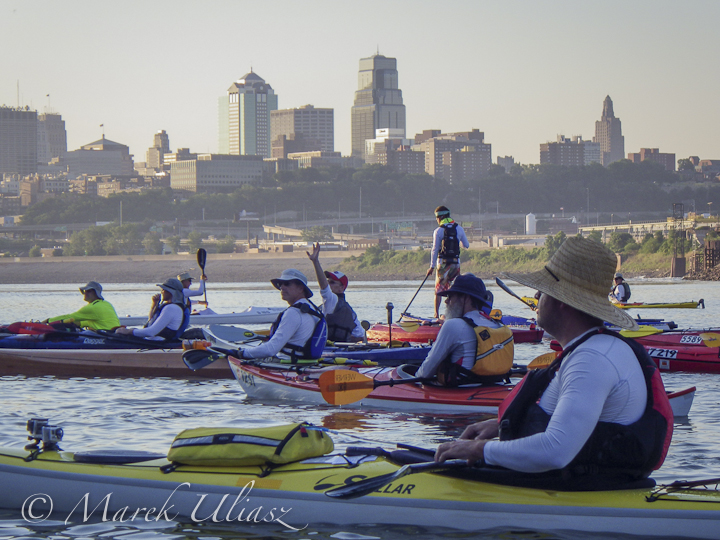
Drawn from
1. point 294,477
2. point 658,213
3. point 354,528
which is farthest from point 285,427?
point 658,213

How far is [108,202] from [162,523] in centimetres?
15326

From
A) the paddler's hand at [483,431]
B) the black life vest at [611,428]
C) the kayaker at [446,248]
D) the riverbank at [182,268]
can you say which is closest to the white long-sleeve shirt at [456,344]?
the paddler's hand at [483,431]

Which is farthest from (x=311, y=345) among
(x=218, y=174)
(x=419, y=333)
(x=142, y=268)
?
(x=218, y=174)

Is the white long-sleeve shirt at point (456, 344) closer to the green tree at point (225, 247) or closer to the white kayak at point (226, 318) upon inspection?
the white kayak at point (226, 318)

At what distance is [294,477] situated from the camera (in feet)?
15.7

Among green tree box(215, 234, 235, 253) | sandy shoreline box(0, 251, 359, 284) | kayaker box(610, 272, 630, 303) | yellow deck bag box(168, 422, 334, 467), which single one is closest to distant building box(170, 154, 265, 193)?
green tree box(215, 234, 235, 253)

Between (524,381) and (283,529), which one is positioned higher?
(524,381)

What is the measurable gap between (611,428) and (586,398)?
0.95 feet

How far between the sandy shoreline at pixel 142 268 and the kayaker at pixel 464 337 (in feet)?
280

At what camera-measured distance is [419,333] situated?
653 inches

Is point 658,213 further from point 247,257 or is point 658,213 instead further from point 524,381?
point 524,381

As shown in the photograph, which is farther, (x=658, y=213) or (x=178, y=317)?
(x=658, y=213)

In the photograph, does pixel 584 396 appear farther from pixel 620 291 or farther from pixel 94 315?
pixel 620 291

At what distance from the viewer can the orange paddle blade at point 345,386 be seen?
7059 millimetres
